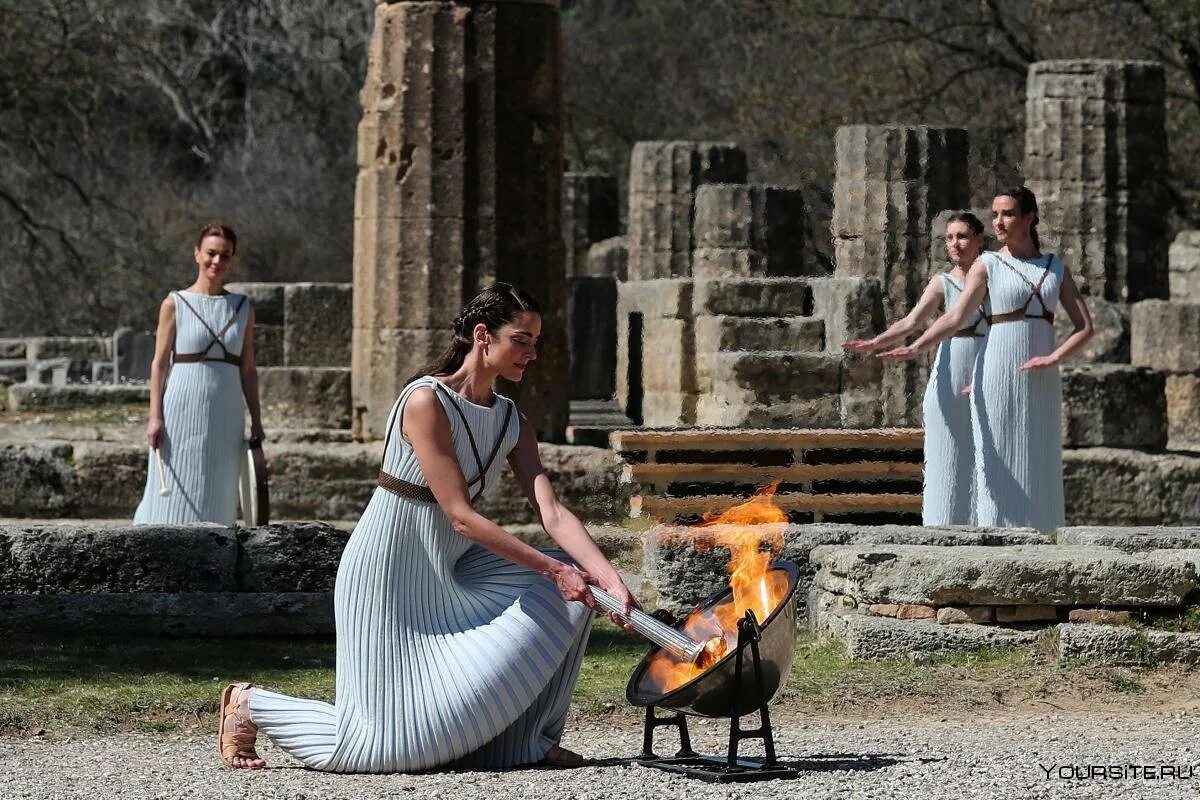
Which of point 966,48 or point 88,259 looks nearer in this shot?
point 966,48

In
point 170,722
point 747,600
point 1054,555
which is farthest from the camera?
point 1054,555

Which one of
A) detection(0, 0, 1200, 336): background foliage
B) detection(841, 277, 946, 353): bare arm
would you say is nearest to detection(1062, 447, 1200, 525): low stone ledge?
detection(841, 277, 946, 353): bare arm

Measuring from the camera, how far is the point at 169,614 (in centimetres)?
898

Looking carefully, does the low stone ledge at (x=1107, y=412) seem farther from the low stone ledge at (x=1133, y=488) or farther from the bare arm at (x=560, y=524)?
the bare arm at (x=560, y=524)

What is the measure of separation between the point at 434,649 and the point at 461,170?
24.7 feet

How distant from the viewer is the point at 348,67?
40.9m

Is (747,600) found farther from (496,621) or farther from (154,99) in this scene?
(154,99)

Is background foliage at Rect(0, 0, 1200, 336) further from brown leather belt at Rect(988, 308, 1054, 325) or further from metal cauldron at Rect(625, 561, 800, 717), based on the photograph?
metal cauldron at Rect(625, 561, 800, 717)

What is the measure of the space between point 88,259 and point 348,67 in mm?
6766

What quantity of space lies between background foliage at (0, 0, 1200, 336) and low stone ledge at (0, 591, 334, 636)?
19.7 metres

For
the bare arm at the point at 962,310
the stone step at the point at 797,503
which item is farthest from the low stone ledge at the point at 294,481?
the bare arm at the point at 962,310

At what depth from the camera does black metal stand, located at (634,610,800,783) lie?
5879 millimetres

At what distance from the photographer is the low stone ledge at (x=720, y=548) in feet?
29.2

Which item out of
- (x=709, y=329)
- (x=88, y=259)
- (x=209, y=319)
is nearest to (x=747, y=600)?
(x=209, y=319)
